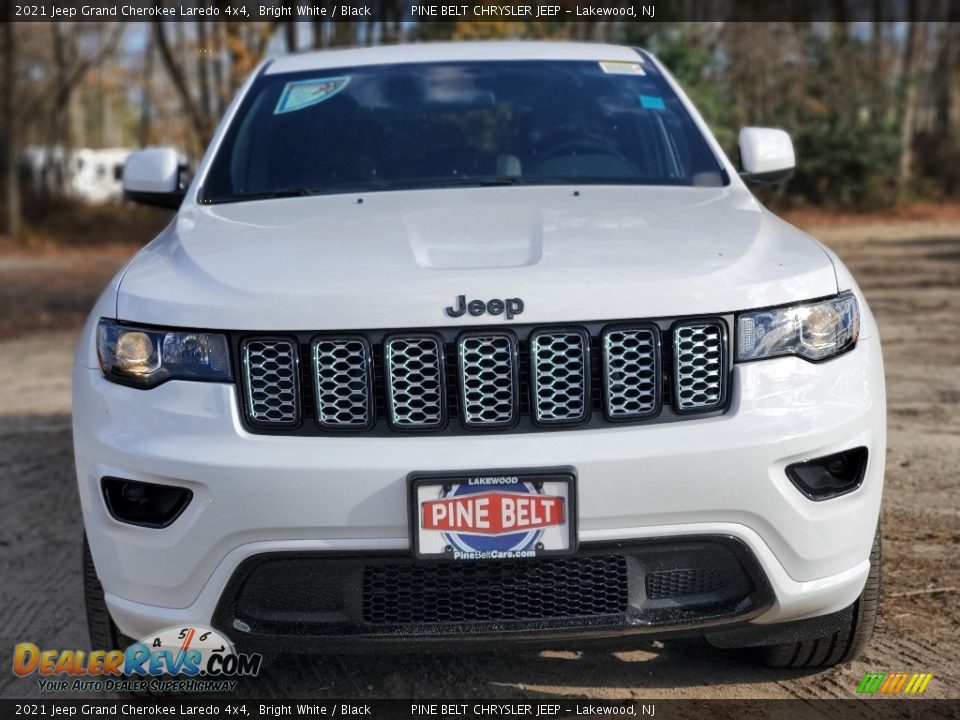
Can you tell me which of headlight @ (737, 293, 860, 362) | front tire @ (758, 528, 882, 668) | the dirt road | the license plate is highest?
headlight @ (737, 293, 860, 362)

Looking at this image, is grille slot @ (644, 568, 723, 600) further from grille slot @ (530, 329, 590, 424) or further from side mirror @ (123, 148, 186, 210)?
side mirror @ (123, 148, 186, 210)

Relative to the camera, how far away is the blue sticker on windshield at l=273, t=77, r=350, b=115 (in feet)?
14.3

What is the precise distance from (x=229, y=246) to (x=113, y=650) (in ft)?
3.45

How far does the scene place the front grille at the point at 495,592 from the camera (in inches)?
109

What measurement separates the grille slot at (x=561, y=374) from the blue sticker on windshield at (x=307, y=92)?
1942 millimetres

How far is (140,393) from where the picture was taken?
2.80 metres

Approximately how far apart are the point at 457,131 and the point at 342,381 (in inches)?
65.6

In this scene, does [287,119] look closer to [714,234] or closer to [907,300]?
[714,234]

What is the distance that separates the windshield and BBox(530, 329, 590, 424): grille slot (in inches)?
48.2

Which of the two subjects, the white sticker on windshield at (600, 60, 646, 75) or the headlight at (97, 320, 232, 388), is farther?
the white sticker on windshield at (600, 60, 646, 75)

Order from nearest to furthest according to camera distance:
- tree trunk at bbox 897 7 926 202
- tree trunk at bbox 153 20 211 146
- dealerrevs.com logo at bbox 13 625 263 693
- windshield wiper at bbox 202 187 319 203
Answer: dealerrevs.com logo at bbox 13 625 263 693, windshield wiper at bbox 202 187 319 203, tree trunk at bbox 153 20 211 146, tree trunk at bbox 897 7 926 202

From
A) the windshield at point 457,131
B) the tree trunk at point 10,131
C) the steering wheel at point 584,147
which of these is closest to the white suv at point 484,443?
the windshield at point 457,131

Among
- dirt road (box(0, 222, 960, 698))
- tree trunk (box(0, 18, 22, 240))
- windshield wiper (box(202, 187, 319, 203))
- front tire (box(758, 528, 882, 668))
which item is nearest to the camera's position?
front tire (box(758, 528, 882, 668))

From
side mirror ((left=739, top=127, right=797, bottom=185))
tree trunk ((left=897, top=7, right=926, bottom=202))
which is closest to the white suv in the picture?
side mirror ((left=739, top=127, right=797, bottom=185))
